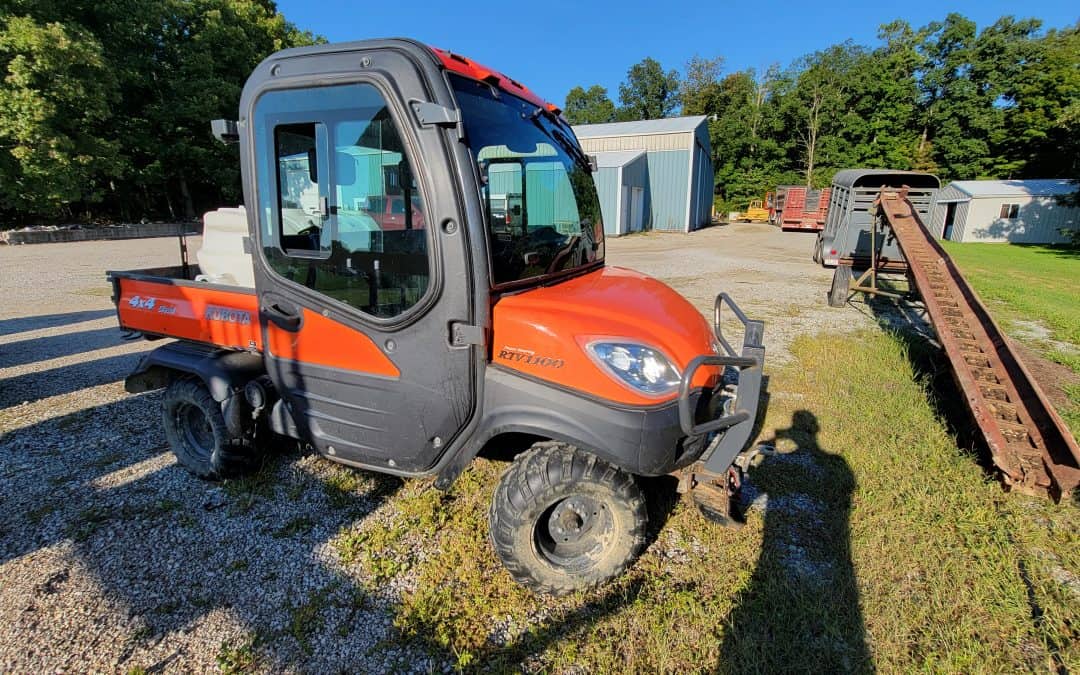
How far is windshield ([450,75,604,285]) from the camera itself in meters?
2.30

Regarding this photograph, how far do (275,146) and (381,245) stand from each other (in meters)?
0.79

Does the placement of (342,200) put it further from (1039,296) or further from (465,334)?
(1039,296)

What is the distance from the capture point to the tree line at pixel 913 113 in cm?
3447

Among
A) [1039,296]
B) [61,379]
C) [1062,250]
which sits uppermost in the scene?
[1062,250]

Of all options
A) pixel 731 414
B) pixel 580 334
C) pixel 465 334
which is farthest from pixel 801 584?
pixel 465 334

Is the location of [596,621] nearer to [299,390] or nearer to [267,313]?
[299,390]

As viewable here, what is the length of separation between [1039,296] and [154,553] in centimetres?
1391

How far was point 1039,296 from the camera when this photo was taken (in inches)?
382

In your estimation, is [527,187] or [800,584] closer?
[800,584]

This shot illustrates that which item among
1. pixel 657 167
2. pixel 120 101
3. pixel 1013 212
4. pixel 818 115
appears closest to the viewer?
pixel 120 101

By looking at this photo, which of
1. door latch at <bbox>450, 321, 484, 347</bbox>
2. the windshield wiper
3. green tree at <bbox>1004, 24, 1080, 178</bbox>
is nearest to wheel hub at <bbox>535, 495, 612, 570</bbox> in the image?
door latch at <bbox>450, 321, 484, 347</bbox>

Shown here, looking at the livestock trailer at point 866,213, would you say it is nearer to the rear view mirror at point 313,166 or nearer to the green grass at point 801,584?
the green grass at point 801,584

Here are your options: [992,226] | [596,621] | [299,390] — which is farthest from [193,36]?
[992,226]

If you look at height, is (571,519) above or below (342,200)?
below
